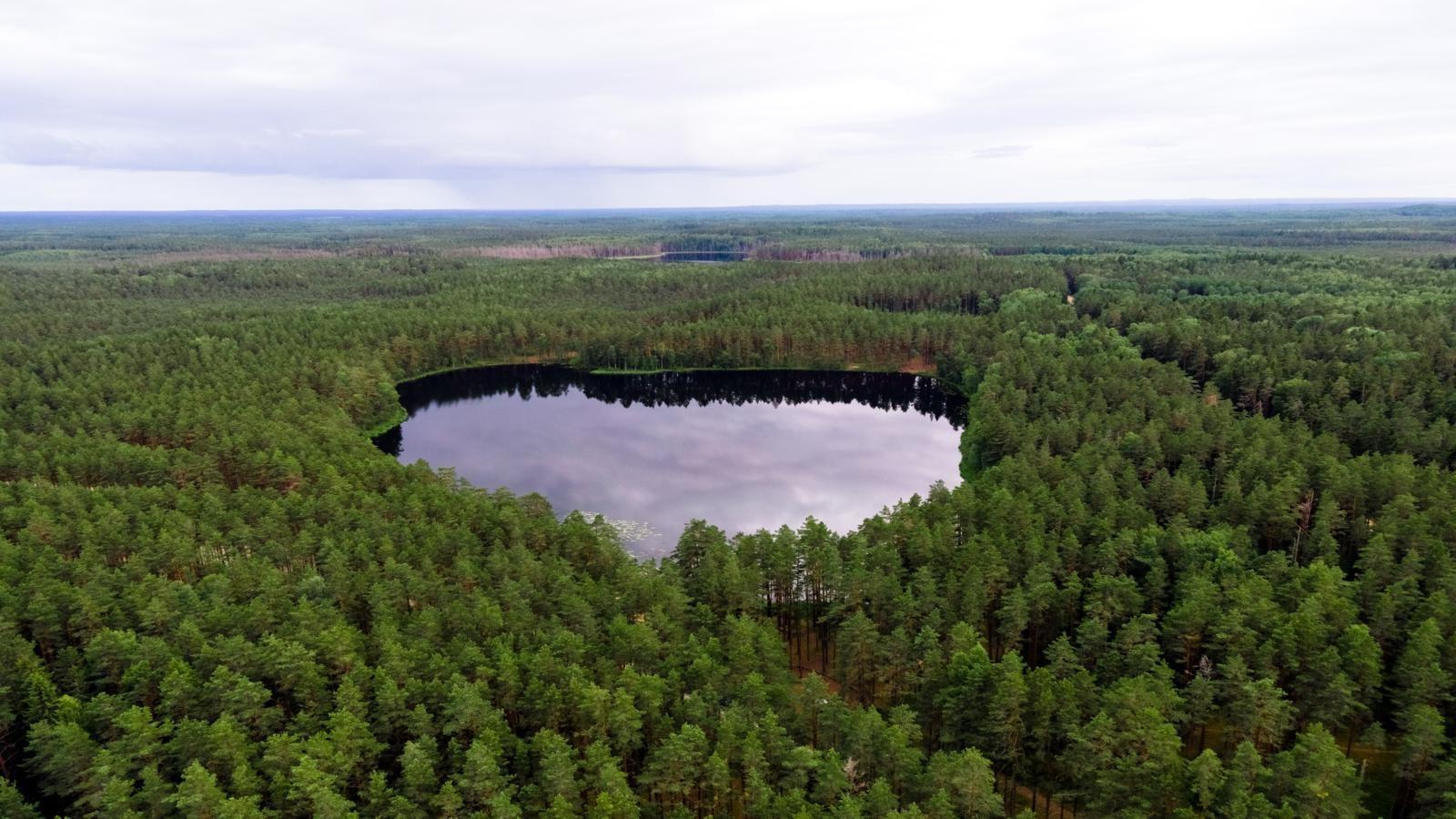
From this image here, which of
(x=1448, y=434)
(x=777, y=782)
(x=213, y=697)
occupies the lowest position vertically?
(x=777, y=782)

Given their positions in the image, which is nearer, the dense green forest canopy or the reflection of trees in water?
the dense green forest canopy

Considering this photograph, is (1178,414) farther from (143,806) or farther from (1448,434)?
(143,806)

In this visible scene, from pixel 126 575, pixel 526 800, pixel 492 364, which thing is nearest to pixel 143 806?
pixel 526 800

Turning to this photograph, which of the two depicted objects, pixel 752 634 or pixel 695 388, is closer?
pixel 752 634

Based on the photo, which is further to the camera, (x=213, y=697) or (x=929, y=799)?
(x=213, y=697)

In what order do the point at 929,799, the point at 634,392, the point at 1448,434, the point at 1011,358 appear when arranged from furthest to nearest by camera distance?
the point at 634,392
the point at 1011,358
the point at 1448,434
the point at 929,799

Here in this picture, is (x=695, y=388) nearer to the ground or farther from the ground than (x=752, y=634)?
nearer to the ground

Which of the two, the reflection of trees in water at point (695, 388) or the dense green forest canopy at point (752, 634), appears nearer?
the dense green forest canopy at point (752, 634)

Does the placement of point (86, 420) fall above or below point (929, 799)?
above
